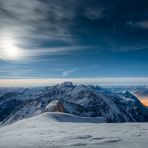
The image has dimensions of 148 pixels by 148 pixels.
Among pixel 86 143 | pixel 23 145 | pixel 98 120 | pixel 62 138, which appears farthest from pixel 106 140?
pixel 98 120

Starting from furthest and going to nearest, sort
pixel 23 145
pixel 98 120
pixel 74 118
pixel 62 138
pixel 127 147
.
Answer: pixel 98 120 < pixel 74 118 < pixel 62 138 < pixel 23 145 < pixel 127 147

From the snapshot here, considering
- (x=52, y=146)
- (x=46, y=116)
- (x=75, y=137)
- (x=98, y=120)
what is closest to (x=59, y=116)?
(x=46, y=116)

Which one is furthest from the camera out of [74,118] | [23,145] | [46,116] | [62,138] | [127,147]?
[74,118]

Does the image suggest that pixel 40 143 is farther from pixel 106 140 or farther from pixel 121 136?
pixel 121 136

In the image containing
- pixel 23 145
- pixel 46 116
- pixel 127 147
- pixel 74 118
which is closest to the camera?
pixel 127 147

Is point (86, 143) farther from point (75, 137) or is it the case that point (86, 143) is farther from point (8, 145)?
point (8, 145)

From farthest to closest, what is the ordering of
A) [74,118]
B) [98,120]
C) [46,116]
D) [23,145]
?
[98,120] → [74,118] → [46,116] → [23,145]

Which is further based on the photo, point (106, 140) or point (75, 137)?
point (75, 137)

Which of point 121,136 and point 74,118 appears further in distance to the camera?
point 74,118
